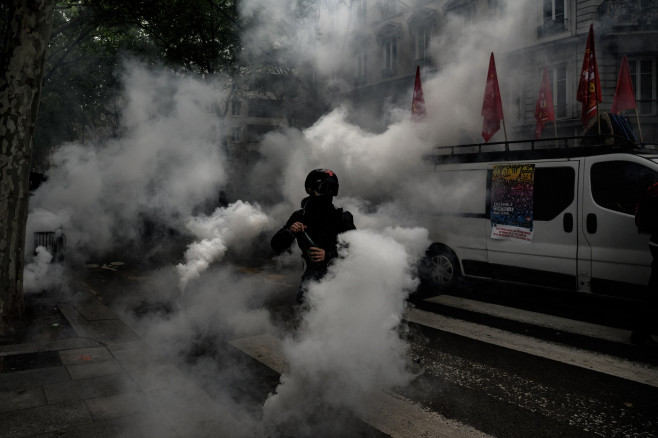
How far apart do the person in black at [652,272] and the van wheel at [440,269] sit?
8.07 feet

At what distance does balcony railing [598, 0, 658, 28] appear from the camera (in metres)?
16.5

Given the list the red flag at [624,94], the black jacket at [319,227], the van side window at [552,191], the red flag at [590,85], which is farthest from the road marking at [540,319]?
the red flag at [624,94]

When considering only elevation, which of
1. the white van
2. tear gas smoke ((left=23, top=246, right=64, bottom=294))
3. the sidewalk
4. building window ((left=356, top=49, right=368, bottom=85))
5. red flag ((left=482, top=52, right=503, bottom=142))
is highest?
building window ((left=356, top=49, right=368, bottom=85))

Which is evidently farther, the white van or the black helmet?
the white van

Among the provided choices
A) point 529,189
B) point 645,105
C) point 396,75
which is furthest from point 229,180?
point 645,105

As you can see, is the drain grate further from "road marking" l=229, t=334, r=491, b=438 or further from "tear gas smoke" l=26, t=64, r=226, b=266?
"tear gas smoke" l=26, t=64, r=226, b=266

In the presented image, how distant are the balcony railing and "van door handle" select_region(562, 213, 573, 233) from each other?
15344 mm

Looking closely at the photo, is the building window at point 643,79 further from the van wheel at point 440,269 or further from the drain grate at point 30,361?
the drain grate at point 30,361

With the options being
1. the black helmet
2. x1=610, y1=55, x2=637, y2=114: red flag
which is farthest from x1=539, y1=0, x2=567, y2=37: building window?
the black helmet

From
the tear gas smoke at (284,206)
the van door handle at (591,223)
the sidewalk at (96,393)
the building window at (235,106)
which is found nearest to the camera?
the sidewalk at (96,393)

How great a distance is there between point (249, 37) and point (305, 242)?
15.5 meters

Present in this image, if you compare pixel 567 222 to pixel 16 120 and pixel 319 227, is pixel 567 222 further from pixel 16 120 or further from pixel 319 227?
pixel 16 120

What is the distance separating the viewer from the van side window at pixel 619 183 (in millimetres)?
4941

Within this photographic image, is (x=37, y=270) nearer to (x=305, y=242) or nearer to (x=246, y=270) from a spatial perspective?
(x=246, y=270)
